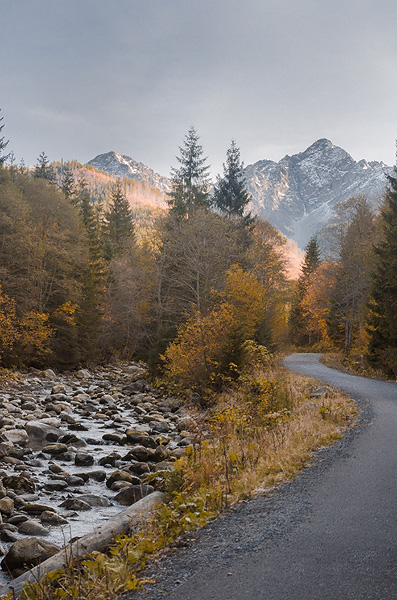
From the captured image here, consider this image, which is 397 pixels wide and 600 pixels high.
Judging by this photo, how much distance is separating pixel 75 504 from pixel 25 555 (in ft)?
7.05

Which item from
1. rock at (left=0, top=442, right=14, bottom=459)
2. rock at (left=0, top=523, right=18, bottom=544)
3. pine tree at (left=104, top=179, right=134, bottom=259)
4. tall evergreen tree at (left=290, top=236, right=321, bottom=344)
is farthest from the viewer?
tall evergreen tree at (left=290, top=236, right=321, bottom=344)

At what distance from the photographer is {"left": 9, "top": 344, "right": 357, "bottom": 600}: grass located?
11.9 feet

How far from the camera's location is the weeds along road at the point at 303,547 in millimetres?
3232

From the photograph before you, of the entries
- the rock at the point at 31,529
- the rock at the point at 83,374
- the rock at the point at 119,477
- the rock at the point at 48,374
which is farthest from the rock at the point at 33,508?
the rock at the point at 83,374

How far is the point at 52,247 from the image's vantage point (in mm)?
25562

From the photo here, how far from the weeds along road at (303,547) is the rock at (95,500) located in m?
3.19

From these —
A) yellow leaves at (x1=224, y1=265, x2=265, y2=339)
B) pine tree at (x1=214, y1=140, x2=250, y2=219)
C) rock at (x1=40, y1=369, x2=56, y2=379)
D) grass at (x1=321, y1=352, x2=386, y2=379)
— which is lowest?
rock at (x1=40, y1=369, x2=56, y2=379)

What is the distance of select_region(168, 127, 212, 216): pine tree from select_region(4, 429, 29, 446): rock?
82.2 ft

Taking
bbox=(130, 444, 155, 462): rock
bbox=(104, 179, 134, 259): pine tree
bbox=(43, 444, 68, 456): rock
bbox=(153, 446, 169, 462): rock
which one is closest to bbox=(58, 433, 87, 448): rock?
bbox=(43, 444, 68, 456): rock

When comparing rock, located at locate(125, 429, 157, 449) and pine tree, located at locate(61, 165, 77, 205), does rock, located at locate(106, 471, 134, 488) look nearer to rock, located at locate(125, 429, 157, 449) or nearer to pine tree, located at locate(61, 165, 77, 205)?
rock, located at locate(125, 429, 157, 449)

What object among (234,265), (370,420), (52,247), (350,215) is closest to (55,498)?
(370,420)

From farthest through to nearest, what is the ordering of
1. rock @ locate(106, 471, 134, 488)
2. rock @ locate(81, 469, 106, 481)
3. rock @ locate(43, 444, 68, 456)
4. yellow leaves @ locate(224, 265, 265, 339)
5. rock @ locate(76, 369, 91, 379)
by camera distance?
1. rock @ locate(76, 369, 91, 379)
2. yellow leaves @ locate(224, 265, 265, 339)
3. rock @ locate(43, 444, 68, 456)
4. rock @ locate(81, 469, 106, 481)
5. rock @ locate(106, 471, 134, 488)

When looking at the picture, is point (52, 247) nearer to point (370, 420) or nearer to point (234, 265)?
point (234, 265)

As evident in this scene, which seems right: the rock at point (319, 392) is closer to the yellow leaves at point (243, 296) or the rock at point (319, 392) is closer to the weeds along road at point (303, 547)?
the weeds along road at point (303, 547)
